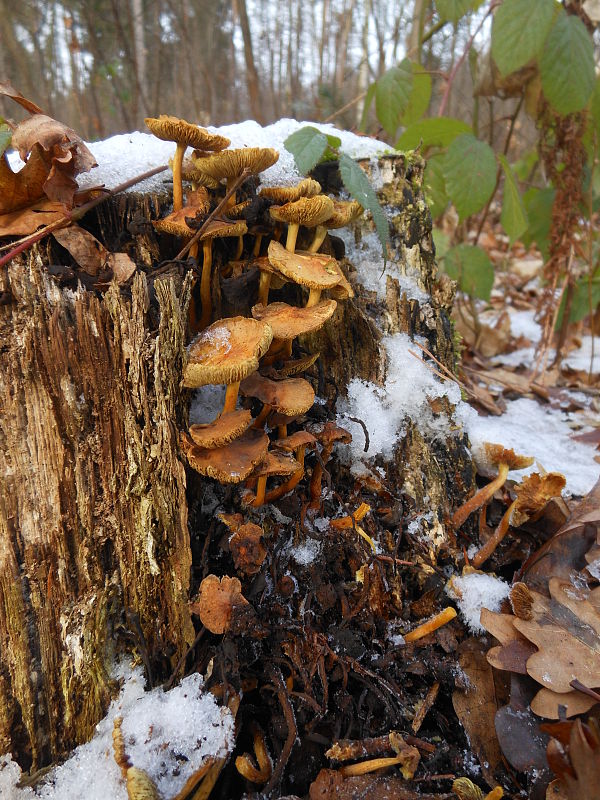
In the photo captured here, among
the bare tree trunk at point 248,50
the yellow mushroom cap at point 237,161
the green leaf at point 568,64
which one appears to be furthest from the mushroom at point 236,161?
the bare tree trunk at point 248,50

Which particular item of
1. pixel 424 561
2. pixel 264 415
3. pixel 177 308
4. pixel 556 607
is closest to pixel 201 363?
pixel 177 308

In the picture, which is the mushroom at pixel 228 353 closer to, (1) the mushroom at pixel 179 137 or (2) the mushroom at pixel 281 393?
(2) the mushroom at pixel 281 393

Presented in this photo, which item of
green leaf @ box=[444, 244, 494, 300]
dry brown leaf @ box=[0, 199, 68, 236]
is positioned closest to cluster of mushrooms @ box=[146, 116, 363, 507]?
dry brown leaf @ box=[0, 199, 68, 236]

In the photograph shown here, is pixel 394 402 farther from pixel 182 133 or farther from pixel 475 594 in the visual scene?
pixel 182 133

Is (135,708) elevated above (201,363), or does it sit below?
below

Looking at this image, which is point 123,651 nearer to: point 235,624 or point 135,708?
point 135,708

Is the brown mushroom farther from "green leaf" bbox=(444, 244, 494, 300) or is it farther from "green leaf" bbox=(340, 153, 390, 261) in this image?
"green leaf" bbox=(444, 244, 494, 300)

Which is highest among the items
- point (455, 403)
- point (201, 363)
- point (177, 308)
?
point (177, 308)
